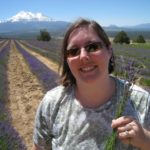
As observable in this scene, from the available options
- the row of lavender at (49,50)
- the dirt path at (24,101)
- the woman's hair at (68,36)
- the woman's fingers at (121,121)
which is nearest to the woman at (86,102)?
the woman's hair at (68,36)

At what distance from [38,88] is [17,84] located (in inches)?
78.0

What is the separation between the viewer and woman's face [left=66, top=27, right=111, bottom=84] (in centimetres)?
234

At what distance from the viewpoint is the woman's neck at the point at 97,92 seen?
7.92 feet

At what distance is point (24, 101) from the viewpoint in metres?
12.1

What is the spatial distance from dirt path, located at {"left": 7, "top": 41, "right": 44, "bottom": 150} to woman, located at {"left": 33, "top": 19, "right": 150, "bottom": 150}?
17.7 ft

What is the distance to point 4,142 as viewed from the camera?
594 centimetres

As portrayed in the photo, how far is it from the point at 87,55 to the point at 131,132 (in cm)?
56

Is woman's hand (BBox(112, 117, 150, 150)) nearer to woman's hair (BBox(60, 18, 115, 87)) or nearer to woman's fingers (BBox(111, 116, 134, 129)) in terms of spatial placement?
woman's fingers (BBox(111, 116, 134, 129))

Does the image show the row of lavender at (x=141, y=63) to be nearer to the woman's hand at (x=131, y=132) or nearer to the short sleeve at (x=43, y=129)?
the woman's hand at (x=131, y=132)

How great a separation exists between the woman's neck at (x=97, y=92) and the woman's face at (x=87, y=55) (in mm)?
52

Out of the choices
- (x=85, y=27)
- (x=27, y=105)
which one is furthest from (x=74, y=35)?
(x=27, y=105)

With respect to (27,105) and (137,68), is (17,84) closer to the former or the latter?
(27,105)

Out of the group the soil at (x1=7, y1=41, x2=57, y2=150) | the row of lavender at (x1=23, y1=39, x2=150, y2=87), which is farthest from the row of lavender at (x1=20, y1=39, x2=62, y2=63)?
the soil at (x1=7, y1=41, x2=57, y2=150)

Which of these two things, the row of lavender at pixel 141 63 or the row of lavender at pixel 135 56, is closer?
the row of lavender at pixel 141 63
